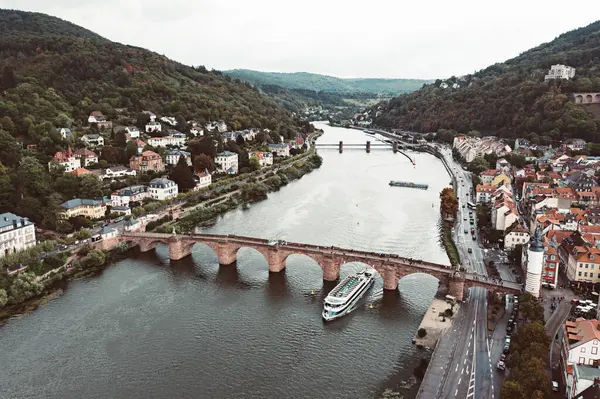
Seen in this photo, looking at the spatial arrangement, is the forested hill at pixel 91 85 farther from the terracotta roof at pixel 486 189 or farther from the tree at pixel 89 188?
the terracotta roof at pixel 486 189

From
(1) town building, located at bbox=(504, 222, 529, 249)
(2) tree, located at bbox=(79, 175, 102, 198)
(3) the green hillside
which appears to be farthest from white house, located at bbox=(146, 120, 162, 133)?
(1) town building, located at bbox=(504, 222, 529, 249)

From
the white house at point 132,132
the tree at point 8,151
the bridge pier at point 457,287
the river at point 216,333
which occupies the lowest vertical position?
the river at point 216,333

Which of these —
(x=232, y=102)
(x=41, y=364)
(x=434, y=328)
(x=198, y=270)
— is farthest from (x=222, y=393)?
(x=232, y=102)

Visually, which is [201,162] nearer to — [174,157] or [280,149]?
[174,157]

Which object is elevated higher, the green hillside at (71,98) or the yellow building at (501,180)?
the green hillside at (71,98)

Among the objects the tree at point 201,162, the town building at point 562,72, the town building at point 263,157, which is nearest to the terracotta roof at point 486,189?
the tree at point 201,162

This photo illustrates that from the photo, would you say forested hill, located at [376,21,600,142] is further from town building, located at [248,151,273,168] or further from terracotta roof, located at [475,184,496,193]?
town building, located at [248,151,273,168]
